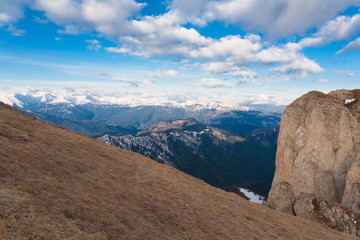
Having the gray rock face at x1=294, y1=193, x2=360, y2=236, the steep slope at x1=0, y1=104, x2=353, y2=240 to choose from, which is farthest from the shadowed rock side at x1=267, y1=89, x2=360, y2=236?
the steep slope at x1=0, y1=104, x2=353, y2=240

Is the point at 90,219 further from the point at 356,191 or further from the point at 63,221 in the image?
the point at 356,191

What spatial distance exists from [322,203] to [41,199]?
45.0 meters

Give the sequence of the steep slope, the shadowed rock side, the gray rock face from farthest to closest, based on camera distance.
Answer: the shadowed rock side
the gray rock face
the steep slope

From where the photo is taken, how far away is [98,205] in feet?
56.5

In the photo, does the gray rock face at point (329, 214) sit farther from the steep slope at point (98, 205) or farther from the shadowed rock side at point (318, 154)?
the steep slope at point (98, 205)

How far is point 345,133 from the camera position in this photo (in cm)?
5384

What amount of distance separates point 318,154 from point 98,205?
58462 millimetres

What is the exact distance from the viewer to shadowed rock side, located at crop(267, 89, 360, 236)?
4397 centimetres

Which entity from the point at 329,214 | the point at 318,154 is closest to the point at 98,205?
the point at 329,214

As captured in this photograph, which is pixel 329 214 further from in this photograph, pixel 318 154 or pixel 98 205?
pixel 98 205

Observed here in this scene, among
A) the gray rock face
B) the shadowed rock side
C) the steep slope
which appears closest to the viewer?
the steep slope

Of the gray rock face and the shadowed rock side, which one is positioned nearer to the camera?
the gray rock face

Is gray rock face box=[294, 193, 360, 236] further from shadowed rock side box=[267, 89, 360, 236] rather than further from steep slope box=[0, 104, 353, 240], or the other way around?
steep slope box=[0, 104, 353, 240]

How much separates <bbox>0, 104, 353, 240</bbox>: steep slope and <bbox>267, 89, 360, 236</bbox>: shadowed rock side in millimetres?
14710
